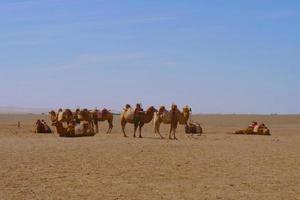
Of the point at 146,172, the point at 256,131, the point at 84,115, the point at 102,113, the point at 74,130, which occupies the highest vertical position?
the point at 102,113

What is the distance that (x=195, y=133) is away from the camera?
122 feet

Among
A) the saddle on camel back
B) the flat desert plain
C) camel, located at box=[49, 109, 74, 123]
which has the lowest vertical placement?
the flat desert plain

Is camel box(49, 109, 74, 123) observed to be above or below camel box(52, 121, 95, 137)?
above

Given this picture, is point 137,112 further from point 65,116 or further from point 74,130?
point 65,116

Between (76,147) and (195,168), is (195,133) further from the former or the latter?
(195,168)

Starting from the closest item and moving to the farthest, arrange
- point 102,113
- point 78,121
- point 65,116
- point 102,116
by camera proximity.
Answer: point 78,121 → point 65,116 → point 102,113 → point 102,116


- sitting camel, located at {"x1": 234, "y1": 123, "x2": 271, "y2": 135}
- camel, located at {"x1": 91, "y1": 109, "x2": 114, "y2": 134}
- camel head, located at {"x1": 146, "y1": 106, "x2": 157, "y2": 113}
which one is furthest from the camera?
camel, located at {"x1": 91, "y1": 109, "x2": 114, "y2": 134}

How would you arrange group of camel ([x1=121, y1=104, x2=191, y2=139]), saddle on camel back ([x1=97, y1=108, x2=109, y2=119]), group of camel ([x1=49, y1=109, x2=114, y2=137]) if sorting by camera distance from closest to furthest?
group of camel ([x1=49, y1=109, x2=114, y2=137]) → group of camel ([x1=121, y1=104, x2=191, y2=139]) → saddle on camel back ([x1=97, y1=108, x2=109, y2=119])

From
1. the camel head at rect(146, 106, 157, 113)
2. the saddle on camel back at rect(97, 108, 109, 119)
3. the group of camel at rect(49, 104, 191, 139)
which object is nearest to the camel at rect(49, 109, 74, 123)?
the group of camel at rect(49, 104, 191, 139)

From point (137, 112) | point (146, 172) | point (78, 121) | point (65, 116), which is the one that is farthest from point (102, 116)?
point (146, 172)

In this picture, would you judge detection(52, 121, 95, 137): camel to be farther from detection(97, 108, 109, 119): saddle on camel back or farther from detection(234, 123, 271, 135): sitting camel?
detection(234, 123, 271, 135): sitting camel

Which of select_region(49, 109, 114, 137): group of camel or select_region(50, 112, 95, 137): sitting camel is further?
select_region(49, 109, 114, 137): group of camel

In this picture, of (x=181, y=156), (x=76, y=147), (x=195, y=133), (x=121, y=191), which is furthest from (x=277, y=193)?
(x=195, y=133)

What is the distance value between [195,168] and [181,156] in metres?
3.32
